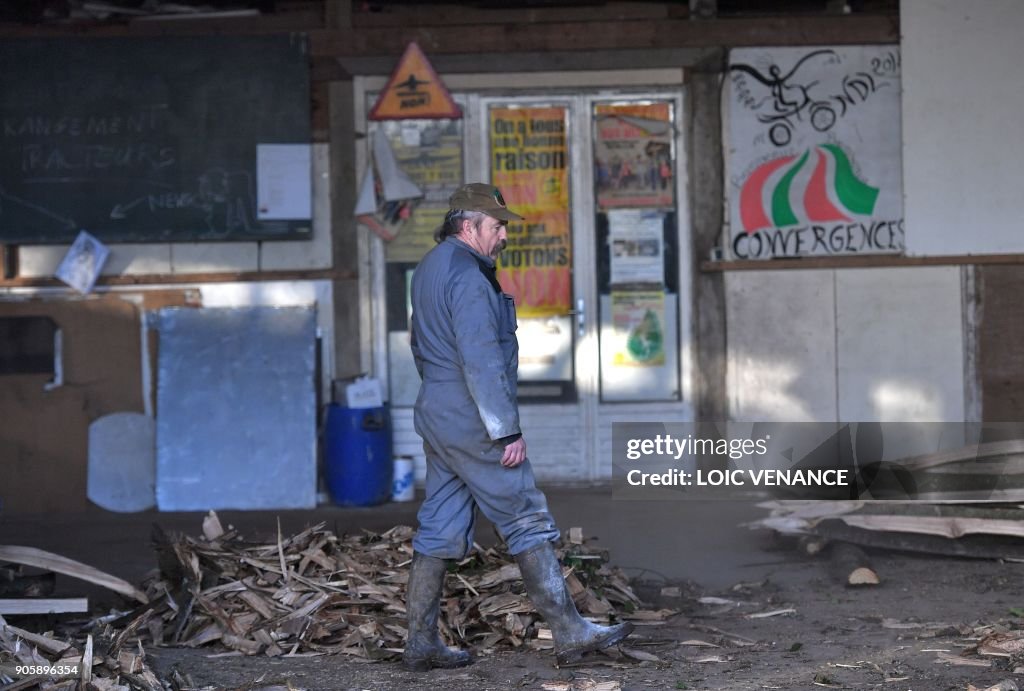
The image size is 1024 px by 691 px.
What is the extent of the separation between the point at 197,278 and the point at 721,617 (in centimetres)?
544

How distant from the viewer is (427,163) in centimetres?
1012

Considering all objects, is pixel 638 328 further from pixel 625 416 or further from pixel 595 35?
pixel 595 35

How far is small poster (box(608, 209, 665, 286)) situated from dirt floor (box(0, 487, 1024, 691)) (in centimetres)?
199

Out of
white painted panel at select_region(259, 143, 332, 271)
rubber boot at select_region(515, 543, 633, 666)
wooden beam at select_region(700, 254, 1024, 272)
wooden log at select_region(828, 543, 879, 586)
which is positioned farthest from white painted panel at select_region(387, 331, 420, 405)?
rubber boot at select_region(515, 543, 633, 666)

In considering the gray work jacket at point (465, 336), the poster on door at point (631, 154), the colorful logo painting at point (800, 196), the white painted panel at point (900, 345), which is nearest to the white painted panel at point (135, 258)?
the poster on door at point (631, 154)

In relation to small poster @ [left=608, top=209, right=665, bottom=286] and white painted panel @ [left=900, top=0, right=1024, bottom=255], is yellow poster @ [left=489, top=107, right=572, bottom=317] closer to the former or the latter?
small poster @ [left=608, top=209, right=665, bottom=286]

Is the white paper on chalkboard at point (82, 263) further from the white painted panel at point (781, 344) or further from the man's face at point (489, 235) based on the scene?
the man's face at point (489, 235)

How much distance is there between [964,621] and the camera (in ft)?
19.7

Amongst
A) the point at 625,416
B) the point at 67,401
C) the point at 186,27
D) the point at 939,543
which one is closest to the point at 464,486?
the point at 939,543

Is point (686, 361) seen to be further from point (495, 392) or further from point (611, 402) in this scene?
point (495, 392)

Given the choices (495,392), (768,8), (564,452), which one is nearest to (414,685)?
(495,392)

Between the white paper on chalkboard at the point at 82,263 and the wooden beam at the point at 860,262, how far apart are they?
15.8 feet

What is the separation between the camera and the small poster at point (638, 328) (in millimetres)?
10195

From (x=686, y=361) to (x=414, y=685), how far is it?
553 cm
